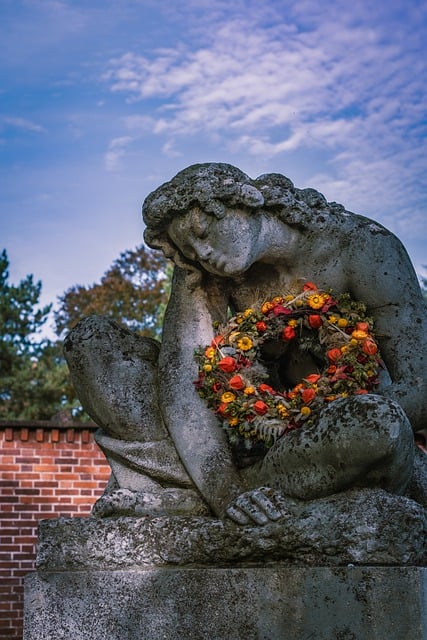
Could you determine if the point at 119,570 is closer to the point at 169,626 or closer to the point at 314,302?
the point at 169,626

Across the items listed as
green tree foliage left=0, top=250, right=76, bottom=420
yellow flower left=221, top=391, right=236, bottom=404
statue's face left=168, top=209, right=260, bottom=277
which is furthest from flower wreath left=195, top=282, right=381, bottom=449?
green tree foliage left=0, top=250, right=76, bottom=420

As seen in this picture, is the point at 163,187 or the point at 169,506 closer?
the point at 169,506

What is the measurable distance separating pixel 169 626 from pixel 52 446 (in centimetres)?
813

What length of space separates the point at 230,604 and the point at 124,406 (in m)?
1.00

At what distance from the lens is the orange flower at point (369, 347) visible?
3.78m

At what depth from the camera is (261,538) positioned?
131 inches

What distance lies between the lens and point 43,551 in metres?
3.62

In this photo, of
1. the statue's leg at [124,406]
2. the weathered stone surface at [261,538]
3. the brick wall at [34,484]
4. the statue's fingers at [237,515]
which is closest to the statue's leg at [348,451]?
the weathered stone surface at [261,538]

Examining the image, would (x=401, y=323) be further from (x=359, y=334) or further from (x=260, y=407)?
(x=260, y=407)

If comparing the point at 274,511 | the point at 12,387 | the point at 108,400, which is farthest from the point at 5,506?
the point at 12,387

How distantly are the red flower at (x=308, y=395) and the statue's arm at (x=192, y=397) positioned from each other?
38 centimetres

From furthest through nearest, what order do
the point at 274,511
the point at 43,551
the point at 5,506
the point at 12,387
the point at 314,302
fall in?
the point at 12,387, the point at 5,506, the point at 314,302, the point at 43,551, the point at 274,511

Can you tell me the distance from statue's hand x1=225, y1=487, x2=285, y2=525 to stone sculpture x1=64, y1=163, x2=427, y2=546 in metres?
0.12

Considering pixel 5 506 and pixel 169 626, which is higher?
pixel 5 506
